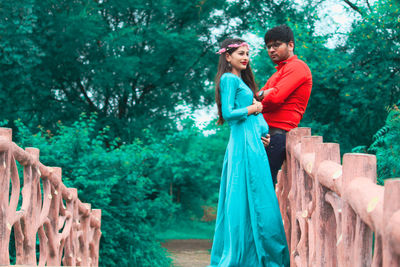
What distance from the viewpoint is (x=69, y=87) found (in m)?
14.9

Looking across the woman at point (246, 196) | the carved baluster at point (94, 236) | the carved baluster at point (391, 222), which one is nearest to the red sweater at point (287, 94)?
the woman at point (246, 196)

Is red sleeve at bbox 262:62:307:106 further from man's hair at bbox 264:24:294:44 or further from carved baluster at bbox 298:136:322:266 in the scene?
carved baluster at bbox 298:136:322:266

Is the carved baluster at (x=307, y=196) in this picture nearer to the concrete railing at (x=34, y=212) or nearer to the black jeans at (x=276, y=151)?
the black jeans at (x=276, y=151)

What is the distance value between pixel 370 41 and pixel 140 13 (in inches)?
264

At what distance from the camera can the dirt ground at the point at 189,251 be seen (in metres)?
12.7

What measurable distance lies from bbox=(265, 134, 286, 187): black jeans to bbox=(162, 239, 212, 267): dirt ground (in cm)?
786

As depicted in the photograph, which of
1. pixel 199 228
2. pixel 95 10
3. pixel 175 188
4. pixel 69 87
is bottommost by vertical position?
pixel 199 228

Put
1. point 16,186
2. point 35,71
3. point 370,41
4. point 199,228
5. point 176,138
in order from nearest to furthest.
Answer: point 16,186
point 176,138
point 370,41
point 35,71
point 199,228

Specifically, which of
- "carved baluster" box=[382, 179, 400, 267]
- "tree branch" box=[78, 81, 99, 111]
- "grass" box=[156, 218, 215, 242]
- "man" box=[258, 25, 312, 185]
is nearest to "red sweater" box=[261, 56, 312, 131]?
"man" box=[258, 25, 312, 185]

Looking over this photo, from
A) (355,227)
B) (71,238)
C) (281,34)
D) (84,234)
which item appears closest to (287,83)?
(281,34)

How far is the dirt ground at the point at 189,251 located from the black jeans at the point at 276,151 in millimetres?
7860

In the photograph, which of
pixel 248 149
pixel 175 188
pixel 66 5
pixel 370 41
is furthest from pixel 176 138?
pixel 175 188

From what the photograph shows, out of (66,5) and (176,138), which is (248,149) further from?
(66,5)

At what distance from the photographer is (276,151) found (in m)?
4.24
